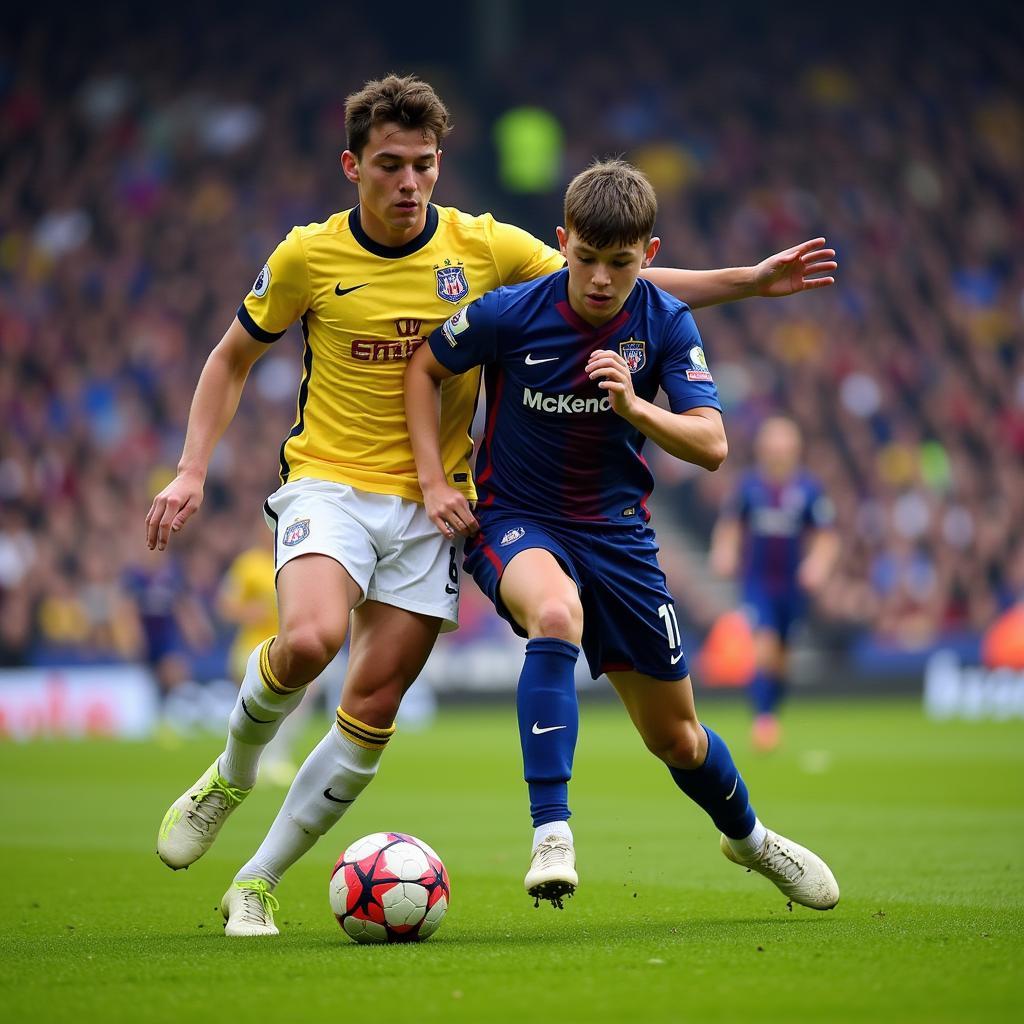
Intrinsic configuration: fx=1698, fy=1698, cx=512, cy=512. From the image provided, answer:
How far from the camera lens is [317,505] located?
5.25m

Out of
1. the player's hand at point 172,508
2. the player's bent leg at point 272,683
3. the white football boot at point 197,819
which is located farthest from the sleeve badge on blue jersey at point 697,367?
the white football boot at point 197,819

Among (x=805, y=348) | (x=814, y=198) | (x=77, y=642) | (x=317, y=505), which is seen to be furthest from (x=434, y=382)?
(x=814, y=198)

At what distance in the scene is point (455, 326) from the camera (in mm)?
5211

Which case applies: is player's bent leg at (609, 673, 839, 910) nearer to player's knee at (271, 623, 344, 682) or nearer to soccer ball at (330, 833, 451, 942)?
soccer ball at (330, 833, 451, 942)

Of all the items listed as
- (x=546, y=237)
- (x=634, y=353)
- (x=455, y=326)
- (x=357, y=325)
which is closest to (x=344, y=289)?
(x=357, y=325)

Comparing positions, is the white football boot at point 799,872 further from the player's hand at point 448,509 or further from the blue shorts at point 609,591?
the player's hand at point 448,509

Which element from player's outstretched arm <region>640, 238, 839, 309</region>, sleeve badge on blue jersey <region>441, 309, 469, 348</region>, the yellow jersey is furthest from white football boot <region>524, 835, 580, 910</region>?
player's outstretched arm <region>640, 238, 839, 309</region>

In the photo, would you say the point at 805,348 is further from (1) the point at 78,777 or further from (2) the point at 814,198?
(1) the point at 78,777

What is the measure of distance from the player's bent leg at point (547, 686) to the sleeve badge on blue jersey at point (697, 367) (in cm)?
77

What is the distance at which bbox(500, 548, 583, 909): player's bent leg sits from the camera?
186 inches

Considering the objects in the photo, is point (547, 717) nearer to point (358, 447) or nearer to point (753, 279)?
point (358, 447)

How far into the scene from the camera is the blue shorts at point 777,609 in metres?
13.6

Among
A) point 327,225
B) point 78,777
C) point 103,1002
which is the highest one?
point 327,225

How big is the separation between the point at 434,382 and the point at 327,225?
0.66 meters
